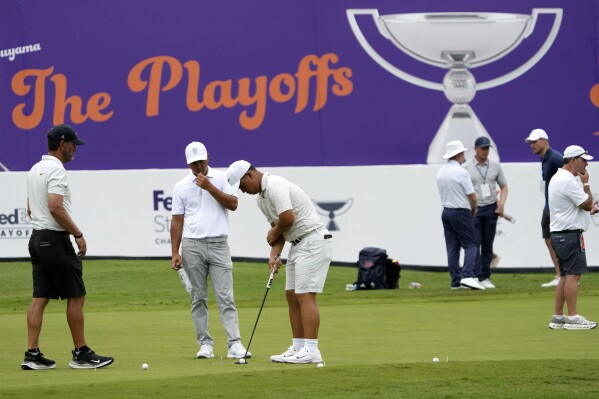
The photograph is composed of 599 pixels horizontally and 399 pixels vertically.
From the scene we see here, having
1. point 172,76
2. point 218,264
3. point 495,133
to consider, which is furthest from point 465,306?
point 172,76

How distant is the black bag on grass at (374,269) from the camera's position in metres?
18.8

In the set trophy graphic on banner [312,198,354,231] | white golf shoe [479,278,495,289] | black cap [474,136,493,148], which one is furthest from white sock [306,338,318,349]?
trophy graphic on banner [312,198,354,231]

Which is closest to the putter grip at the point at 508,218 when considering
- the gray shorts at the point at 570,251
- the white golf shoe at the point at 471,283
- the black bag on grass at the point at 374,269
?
the white golf shoe at the point at 471,283

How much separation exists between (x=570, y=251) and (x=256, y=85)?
34.6ft

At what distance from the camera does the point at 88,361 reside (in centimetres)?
1039

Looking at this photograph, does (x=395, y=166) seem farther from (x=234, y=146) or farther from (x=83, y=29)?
(x=83, y=29)

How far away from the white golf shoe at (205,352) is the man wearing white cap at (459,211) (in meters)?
7.60

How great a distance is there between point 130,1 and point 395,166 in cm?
582

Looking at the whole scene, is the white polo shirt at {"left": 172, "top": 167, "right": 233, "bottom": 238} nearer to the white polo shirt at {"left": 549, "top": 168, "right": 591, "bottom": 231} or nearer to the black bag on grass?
the white polo shirt at {"left": 549, "top": 168, "right": 591, "bottom": 231}

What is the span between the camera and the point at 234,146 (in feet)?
74.3

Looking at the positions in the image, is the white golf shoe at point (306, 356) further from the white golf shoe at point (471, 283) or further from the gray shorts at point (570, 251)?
the white golf shoe at point (471, 283)

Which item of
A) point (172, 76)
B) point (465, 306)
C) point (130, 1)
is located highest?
point (130, 1)

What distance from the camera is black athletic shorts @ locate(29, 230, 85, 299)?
10.5m

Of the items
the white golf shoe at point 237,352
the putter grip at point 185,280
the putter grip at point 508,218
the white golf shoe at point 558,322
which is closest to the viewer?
the white golf shoe at point 237,352
